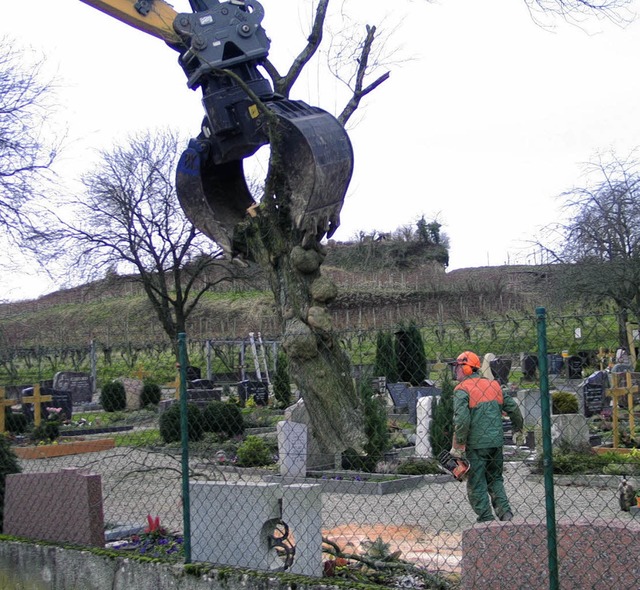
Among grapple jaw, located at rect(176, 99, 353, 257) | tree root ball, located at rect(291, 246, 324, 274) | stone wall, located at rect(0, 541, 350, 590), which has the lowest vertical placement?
stone wall, located at rect(0, 541, 350, 590)

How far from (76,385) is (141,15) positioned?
20.0m

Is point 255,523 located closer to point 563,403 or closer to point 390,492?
point 390,492

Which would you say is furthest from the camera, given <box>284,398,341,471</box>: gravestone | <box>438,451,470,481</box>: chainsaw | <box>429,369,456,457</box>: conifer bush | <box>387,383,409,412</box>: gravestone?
<box>387,383,409,412</box>: gravestone

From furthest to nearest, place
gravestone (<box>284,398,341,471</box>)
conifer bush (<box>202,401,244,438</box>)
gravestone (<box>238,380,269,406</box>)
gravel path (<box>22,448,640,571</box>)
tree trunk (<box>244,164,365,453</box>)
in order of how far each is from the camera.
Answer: gravestone (<box>238,380,269,406</box>)
conifer bush (<box>202,401,244,438</box>)
gravestone (<box>284,398,341,471</box>)
tree trunk (<box>244,164,365,453</box>)
gravel path (<box>22,448,640,571</box>)

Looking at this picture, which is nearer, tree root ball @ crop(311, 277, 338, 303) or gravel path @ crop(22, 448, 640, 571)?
gravel path @ crop(22, 448, 640, 571)

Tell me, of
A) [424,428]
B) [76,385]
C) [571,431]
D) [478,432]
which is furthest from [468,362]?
[76,385]

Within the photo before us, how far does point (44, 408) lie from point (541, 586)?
19.4m

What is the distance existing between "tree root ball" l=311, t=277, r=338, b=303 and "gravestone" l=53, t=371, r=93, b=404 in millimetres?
19448

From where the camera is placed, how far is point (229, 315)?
186 ft

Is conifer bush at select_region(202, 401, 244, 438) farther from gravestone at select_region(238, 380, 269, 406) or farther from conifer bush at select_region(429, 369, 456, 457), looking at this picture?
gravestone at select_region(238, 380, 269, 406)

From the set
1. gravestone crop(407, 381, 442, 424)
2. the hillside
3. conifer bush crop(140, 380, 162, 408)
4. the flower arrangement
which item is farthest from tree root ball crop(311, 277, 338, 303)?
the hillside

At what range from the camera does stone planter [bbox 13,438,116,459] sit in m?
16.8

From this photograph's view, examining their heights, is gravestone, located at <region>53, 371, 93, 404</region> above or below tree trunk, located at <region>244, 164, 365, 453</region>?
below

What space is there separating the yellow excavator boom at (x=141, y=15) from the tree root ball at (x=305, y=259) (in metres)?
3.64
